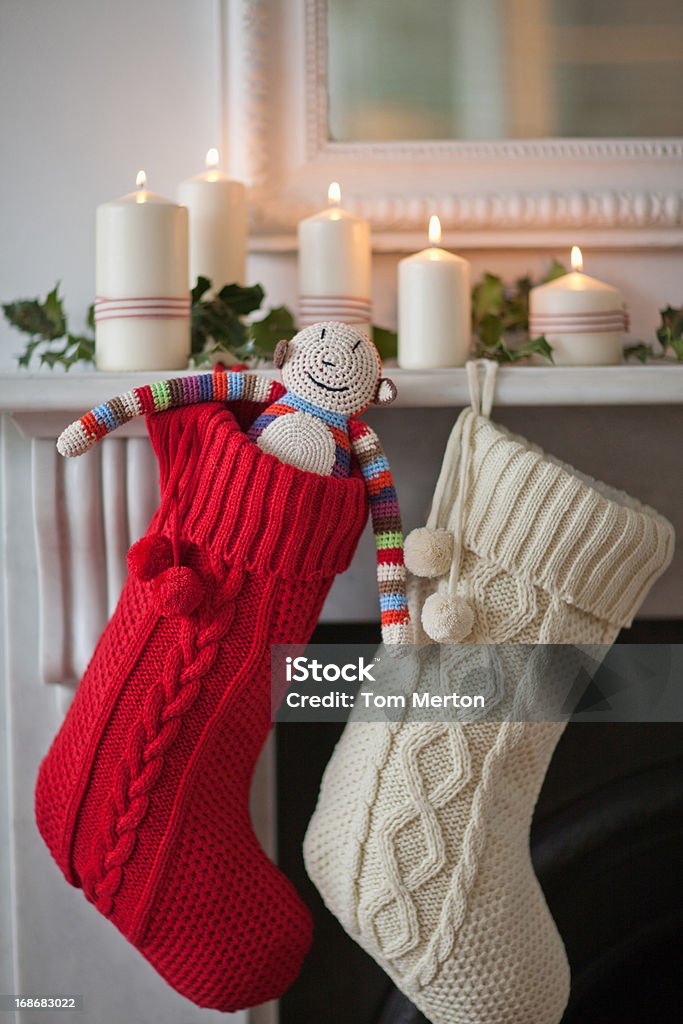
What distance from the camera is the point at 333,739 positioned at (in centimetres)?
105

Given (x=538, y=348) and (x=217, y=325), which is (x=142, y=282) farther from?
(x=538, y=348)

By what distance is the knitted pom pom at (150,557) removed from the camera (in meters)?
0.75

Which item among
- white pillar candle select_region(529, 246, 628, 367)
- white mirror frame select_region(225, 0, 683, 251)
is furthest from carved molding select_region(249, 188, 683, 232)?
white pillar candle select_region(529, 246, 628, 367)

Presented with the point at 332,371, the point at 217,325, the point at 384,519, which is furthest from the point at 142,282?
the point at 384,519

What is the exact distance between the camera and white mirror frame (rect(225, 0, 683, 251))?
1.00m

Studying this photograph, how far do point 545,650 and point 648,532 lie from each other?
145 millimetres

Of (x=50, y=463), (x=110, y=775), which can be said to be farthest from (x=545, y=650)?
(x=50, y=463)

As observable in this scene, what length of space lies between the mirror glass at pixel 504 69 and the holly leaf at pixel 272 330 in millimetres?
230

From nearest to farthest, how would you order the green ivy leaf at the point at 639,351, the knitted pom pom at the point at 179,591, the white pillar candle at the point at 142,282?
the knitted pom pom at the point at 179,591 < the white pillar candle at the point at 142,282 < the green ivy leaf at the point at 639,351

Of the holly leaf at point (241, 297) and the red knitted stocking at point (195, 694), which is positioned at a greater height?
the holly leaf at point (241, 297)

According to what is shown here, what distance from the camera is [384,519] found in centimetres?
81

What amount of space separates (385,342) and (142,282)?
0.93 ft

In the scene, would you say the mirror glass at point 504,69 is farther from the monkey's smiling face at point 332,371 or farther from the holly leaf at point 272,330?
the monkey's smiling face at point 332,371

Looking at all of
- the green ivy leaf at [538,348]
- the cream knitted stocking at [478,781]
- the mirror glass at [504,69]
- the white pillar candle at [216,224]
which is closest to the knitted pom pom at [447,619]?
the cream knitted stocking at [478,781]
